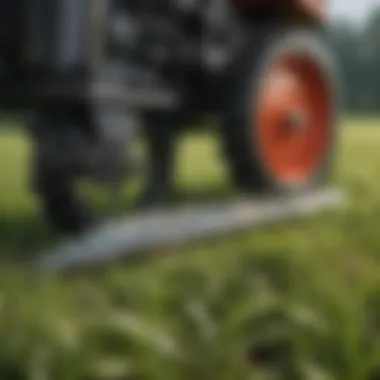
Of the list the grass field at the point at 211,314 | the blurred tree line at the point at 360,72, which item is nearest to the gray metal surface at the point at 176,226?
the grass field at the point at 211,314

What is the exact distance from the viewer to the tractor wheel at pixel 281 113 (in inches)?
129

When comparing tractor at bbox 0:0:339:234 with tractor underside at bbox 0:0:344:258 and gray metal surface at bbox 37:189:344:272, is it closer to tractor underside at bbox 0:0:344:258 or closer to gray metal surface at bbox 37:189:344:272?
tractor underside at bbox 0:0:344:258

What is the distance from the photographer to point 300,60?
144 inches

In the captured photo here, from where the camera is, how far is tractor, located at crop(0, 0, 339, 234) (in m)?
2.59

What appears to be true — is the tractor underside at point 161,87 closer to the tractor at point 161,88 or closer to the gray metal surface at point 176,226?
the tractor at point 161,88

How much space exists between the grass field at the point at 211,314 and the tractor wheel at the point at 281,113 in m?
0.50

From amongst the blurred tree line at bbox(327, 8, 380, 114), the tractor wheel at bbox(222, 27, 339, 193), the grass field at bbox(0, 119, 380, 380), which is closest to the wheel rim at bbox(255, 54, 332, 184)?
the tractor wheel at bbox(222, 27, 339, 193)

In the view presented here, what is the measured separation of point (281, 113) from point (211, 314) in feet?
5.26

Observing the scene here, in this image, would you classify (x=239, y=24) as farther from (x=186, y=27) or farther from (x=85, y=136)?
(x=85, y=136)

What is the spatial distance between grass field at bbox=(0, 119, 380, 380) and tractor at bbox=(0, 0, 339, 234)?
26cm

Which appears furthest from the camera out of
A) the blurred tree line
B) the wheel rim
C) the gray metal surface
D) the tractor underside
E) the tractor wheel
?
the blurred tree line

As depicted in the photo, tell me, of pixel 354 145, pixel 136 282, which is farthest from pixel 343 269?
pixel 354 145

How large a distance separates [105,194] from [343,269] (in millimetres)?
1475

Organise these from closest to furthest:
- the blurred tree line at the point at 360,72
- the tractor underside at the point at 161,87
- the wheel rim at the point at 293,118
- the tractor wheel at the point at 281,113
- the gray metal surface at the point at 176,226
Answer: the gray metal surface at the point at 176,226 → the tractor underside at the point at 161,87 → the tractor wheel at the point at 281,113 → the wheel rim at the point at 293,118 → the blurred tree line at the point at 360,72
